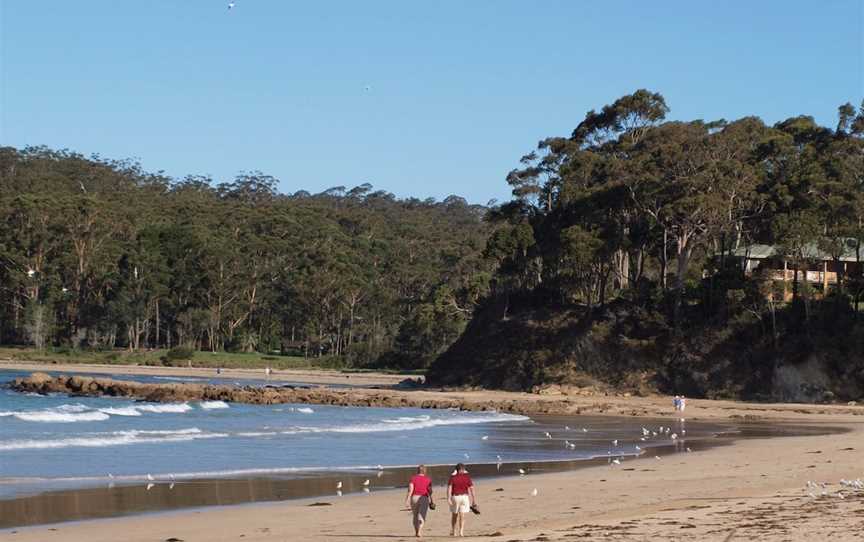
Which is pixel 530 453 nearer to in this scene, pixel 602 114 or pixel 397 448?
pixel 397 448

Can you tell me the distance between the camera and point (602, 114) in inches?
2923

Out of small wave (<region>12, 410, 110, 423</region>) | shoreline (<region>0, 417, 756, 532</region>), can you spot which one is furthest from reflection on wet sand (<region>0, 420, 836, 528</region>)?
small wave (<region>12, 410, 110, 423</region>)

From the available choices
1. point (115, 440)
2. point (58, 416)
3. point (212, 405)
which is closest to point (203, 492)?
point (115, 440)

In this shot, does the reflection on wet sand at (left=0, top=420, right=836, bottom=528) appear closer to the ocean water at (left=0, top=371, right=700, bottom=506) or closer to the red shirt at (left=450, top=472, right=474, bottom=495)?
the ocean water at (left=0, top=371, right=700, bottom=506)

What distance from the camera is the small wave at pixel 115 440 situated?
28.8 m

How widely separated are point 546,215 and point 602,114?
995 cm

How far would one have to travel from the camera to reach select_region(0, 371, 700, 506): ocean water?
79.9 ft

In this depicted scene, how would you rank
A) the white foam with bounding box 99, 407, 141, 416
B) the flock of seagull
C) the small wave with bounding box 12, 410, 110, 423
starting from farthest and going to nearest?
1. the white foam with bounding box 99, 407, 141, 416
2. the small wave with bounding box 12, 410, 110, 423
3. the flock of seagull

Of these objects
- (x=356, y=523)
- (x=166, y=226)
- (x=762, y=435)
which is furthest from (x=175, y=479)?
(x=166, y=226)

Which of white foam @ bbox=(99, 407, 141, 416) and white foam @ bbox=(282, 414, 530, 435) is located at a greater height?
white foam @ bbox=(99, 407, 141, 416)

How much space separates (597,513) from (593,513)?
6cm

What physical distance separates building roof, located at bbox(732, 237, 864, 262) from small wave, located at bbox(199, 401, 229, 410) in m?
26.7

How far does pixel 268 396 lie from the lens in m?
52.4

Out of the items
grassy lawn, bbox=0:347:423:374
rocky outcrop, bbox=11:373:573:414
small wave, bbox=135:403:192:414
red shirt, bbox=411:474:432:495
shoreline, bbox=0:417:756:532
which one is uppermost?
grassy lawn, bbox=0:347:423:374
